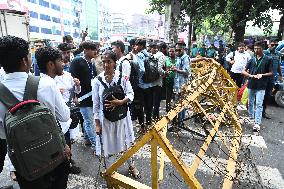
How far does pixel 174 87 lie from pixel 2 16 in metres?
9.87

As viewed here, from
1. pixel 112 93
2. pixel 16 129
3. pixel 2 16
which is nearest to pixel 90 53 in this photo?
pixel 112 93

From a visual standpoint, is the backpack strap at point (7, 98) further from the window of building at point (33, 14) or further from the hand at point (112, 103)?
the window of building at point (33, 14)

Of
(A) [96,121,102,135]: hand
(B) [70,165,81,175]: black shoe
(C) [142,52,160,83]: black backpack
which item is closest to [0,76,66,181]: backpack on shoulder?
(A) [96,121,102,135]: hand

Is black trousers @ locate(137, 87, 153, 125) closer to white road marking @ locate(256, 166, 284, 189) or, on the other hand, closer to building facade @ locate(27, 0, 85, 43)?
white road marking @ locate(256, 166, 284, 189)

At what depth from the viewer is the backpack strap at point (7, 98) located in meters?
2.16

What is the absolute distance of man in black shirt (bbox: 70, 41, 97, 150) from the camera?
14.8ft

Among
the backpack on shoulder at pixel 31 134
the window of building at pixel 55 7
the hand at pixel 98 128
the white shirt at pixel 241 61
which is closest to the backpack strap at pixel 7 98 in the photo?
the backpack on shoulder at pixel 31 134

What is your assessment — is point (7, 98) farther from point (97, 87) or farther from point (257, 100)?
point (257, 100)

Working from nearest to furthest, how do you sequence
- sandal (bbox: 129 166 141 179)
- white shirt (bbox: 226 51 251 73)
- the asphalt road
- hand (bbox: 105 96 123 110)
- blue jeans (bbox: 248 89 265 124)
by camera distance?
hand (bbox: 105 96 123 110) < the asphalt road < sandal (bbox: 129 166 141 179) < blue jeans (bbox: 248 89 265 124) < white shirt (bbox: 226 51 251 73)

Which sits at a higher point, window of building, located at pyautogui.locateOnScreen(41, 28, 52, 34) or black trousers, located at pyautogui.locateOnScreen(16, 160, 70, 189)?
window of building, located at pyautogui.locateOnScreen(41, 28, 52, 34)

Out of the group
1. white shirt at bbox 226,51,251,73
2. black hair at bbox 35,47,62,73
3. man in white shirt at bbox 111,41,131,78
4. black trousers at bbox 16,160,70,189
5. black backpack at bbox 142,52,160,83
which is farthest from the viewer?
white shirt at bbox 226,51,251,73

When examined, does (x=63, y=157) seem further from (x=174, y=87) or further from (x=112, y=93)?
(x=174, y=87)

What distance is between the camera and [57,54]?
2.87 metres

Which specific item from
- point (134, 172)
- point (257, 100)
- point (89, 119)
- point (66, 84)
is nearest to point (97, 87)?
point (66, 84)
